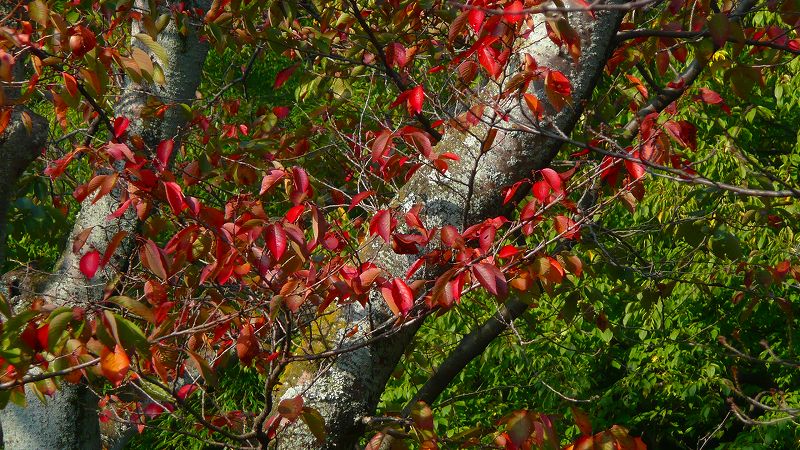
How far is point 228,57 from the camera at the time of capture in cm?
1024

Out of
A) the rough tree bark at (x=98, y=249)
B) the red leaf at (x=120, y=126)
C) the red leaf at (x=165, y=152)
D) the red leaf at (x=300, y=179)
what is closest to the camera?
the red leaf at (x=300, y=179)

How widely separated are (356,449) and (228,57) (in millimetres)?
8134

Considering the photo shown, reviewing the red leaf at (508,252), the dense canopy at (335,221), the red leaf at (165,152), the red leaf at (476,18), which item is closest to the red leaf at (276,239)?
the dense canopy at (335,221)

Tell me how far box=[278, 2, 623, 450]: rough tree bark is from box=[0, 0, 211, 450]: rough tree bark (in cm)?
97

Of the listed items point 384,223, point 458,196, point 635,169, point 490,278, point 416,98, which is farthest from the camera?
point 416,98

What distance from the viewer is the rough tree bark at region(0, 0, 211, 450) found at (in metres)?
3.30

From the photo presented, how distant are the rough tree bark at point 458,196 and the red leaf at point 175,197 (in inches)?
20.2

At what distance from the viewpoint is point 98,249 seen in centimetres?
342

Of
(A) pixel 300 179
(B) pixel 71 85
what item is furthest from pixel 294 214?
(B) pixel 71 85

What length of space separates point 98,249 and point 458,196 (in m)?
1.53

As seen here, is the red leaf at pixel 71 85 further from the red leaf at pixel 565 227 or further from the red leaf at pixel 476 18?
the red leaf at pixel 565 227

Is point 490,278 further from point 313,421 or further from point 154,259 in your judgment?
point 154,259

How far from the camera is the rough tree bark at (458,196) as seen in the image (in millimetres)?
2473

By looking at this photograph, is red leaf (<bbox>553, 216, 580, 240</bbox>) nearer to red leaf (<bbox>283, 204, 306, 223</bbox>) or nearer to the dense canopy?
the dense canopy
